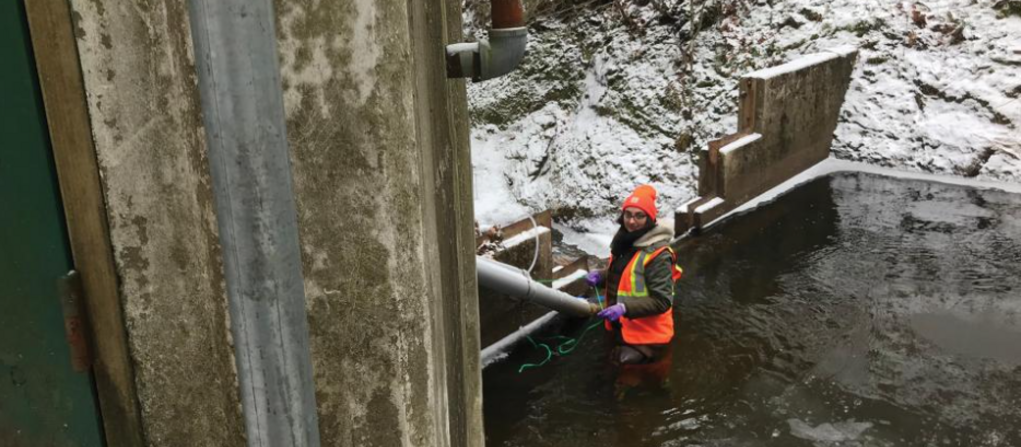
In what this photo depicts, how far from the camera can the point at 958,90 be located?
12.1 m

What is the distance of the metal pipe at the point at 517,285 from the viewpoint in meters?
6.23

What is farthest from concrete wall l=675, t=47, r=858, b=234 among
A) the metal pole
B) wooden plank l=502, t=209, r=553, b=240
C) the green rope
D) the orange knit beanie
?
the metal pole

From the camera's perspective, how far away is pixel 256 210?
139cm

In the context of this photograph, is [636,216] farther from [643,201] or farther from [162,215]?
[162,215]

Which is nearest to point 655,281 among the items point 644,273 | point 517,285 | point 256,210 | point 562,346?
point 644,273

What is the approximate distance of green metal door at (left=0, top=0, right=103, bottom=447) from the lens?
1924 mm

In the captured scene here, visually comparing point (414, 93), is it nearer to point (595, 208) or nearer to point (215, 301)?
point (215, 301)

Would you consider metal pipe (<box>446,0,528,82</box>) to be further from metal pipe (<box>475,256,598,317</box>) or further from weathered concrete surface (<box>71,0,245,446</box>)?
metal pipe (<box>475,256,598,317</box>)

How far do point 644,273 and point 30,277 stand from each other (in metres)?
4.65

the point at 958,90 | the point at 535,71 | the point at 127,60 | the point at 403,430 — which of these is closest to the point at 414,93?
the point at 127,60

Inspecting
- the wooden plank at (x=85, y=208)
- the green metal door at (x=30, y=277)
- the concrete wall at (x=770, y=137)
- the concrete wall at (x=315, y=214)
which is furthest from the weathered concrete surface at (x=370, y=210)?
the concrete wall at (x=770, y=137)

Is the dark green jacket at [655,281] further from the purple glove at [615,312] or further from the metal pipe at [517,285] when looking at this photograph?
the metal pipe at [517,285]

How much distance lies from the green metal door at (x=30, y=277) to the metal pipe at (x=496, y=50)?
1.07 meters

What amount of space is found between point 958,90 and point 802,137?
265 cm
